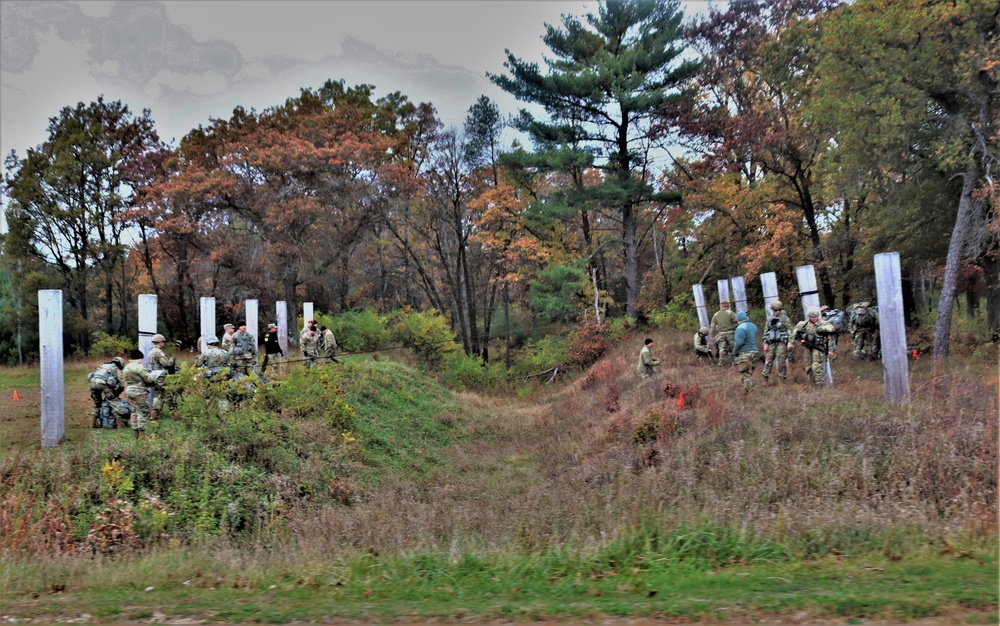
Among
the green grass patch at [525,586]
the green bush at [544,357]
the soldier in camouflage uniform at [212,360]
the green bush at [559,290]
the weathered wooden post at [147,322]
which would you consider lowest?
Answer: the green grass patch at [525,586]

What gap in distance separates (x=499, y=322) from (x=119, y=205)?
26.5 meters

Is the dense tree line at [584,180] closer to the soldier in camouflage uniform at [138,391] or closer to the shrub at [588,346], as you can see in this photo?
the shrub at [588,346]

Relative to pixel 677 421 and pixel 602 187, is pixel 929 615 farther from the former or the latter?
pixel 602 187

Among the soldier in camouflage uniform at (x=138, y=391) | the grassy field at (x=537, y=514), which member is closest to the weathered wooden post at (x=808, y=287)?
the grassy field at (x=537, y=514)

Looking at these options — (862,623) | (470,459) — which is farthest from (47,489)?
(862,623)

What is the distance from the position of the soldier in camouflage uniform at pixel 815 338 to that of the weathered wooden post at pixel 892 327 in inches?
72.3

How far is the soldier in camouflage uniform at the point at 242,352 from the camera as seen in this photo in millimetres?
14125

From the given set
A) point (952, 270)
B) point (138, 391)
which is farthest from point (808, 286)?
point (138, 391)

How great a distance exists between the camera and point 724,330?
16.0 m

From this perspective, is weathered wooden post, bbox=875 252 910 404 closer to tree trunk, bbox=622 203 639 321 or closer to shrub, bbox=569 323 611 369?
shrub, bbox=569 323 611 369

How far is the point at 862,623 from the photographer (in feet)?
12.8

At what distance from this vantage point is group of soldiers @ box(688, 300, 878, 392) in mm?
12406

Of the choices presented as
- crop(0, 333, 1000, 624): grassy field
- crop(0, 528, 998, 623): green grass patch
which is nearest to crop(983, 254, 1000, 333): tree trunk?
crop(0, 333, 1000, 624): grassy field

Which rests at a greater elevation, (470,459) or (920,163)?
(920,163)
